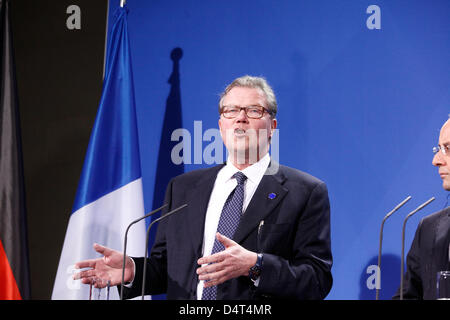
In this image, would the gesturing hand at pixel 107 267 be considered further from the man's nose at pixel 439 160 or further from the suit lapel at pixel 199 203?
the man's nose at pixel 439 160

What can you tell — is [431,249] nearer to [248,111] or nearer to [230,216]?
[230,216]

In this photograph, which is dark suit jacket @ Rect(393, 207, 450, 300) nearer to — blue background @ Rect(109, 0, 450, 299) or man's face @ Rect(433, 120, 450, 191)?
man's face @ Rect(433, 120, 450, 191)

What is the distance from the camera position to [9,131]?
3.12 meters

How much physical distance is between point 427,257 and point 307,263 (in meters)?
0.51

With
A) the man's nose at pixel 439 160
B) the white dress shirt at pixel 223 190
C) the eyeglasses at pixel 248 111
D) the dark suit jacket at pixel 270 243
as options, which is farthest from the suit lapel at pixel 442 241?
the eyeglasses at pixel 248 111

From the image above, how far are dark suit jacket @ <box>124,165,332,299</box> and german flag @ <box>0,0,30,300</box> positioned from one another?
833 mm

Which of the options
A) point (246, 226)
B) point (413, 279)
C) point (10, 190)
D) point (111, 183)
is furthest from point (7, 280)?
point (413, 279)

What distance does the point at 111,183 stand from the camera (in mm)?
3170

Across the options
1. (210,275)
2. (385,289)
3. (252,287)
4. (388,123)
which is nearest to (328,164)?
(388,123)

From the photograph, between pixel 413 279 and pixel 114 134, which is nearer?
pixel 413 279

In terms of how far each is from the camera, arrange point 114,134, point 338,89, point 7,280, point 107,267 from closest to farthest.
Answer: point 107,267, point 7,280, point 114,134, point 338,89
